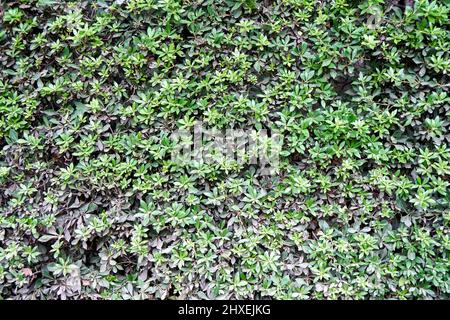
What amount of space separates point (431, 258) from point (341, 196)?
0.68 meters

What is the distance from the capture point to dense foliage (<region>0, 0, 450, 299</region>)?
2338mm

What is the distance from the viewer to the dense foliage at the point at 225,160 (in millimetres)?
2338

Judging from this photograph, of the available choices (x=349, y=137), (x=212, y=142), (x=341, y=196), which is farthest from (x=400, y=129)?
(x=212, y=142)

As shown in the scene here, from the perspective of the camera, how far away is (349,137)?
2.37 metres

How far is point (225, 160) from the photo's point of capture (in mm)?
2391

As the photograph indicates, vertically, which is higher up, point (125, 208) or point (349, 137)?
point (349, 137)

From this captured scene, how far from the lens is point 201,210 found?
8.06 ft
